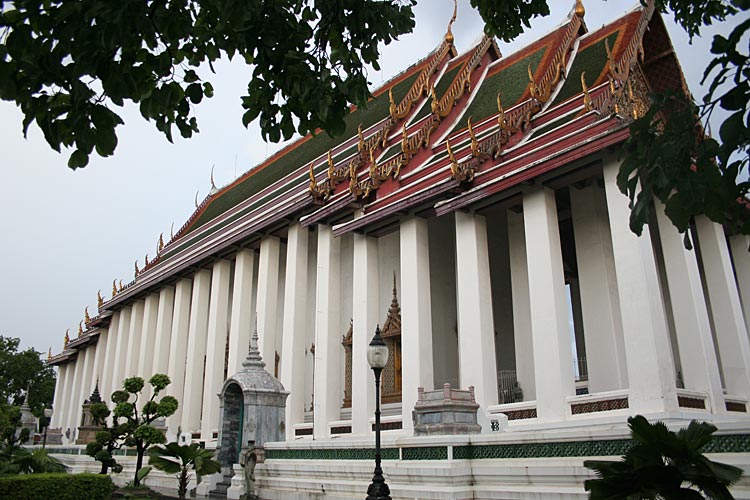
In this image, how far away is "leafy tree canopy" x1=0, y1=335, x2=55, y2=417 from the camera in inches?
1588

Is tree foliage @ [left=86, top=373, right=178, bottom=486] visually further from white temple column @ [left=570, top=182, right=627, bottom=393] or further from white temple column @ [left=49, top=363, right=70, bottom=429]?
white temple column @ [left=49, top=363, right=70, bottom=429]

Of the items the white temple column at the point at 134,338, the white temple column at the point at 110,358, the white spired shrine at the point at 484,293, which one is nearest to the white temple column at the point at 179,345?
the white spired shrine at the point at 484,293

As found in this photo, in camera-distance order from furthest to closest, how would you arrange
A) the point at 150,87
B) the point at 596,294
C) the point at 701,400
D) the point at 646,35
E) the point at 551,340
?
the point at 646,35 < the point at 596,294 < the point at 551,340 < the point at 701,400 < the point at 150,87

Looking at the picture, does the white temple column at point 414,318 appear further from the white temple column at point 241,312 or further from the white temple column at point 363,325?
the white temple column at point 241,312

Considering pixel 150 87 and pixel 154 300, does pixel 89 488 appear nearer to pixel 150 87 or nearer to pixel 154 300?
pixel 150 87

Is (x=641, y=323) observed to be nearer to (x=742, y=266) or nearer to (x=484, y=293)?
(x=484, y=293)

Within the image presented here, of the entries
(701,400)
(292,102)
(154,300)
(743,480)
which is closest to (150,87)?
(292,102)

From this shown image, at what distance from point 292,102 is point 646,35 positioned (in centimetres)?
1116

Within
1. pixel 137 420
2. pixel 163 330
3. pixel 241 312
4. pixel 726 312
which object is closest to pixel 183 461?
pixel 137 420

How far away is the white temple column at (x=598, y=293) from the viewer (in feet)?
35.0

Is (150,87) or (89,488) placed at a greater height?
(150,87)

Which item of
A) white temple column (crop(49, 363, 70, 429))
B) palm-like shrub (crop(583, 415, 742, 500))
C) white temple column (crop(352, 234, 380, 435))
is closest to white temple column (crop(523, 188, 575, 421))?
white temple column (crop(352, 234, 380, 435))

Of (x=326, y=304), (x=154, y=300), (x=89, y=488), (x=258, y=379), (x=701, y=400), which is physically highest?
(x=154, y=300)

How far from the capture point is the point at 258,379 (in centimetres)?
1201
